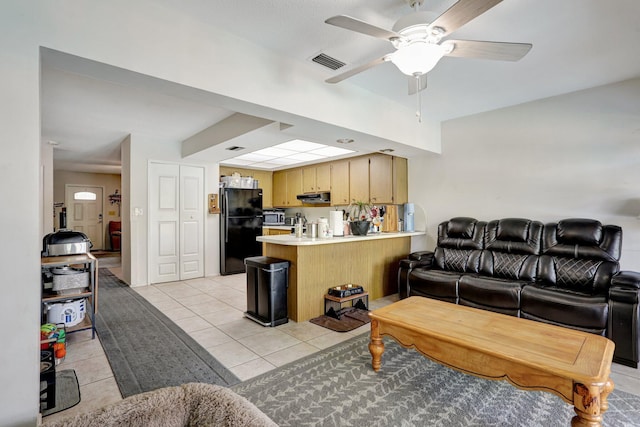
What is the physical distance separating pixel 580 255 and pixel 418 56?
275 centimetres

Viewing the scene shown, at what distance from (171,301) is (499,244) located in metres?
4.18

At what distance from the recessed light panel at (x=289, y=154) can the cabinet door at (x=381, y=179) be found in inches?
18.6

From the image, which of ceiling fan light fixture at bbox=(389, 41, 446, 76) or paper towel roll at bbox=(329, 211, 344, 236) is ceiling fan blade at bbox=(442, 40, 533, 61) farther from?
paper towel roll at bbox=(329, 211, 344, 236)

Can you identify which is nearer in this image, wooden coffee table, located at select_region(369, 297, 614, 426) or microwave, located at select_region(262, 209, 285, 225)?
wooden coffee table, located at select_region(369, 297, 614, 426)

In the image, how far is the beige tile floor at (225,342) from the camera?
2234 millimetres

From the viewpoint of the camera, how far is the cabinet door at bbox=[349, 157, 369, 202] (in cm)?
546

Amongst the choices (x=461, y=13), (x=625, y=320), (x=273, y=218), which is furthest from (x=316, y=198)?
(x=461, y=13)

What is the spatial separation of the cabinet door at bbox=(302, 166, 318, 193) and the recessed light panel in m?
0.33

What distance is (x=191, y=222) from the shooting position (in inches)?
219

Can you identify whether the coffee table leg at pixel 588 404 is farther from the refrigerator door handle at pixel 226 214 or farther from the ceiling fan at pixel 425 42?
the refrigerator door handle at pixel 226 214

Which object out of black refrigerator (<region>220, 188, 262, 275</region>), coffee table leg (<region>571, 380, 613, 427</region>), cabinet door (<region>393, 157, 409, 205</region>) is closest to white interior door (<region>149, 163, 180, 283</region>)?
black refrigerator (<region>220, 188, 262, 275</region>)

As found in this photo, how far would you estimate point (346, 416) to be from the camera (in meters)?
1.85

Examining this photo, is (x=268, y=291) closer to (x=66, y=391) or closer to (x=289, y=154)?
(x=66, y=391)

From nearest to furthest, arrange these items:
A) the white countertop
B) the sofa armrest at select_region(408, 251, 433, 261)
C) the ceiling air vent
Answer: the ceiling air vent, the white countertop, the sofa armrest at select_region(408, 251, 433, 261)
